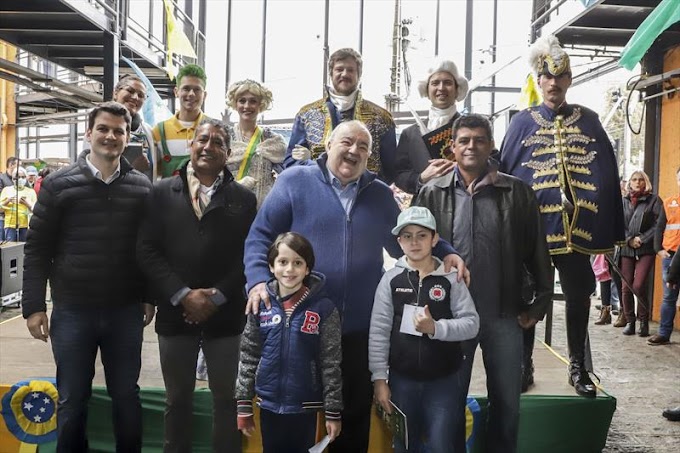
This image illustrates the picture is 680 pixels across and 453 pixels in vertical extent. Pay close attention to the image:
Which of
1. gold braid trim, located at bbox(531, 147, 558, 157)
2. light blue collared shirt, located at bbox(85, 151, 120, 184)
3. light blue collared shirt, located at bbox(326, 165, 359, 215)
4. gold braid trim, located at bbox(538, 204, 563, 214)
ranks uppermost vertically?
gold braid trim, located at bbox(531, 147, 558, 157)

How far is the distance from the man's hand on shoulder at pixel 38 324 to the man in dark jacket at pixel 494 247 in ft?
4.91

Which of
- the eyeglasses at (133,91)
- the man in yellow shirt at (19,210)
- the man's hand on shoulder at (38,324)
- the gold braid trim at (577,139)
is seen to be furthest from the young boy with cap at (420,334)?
the man in yellow shirt at (19,210)

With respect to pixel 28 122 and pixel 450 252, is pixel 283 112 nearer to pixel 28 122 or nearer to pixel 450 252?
pixel 28 122

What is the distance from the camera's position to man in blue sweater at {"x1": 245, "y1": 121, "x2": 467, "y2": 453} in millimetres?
2217

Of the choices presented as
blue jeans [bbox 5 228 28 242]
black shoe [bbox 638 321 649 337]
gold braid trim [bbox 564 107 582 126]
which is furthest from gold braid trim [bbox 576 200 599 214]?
blue jeans [bbox 5 228 28 242]

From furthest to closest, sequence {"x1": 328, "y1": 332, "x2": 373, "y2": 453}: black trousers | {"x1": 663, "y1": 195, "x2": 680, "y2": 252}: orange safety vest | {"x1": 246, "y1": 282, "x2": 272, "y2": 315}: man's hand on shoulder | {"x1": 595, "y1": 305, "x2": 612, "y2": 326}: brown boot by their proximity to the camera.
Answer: {"x1": 595, "y1": 305, "x2": 612, "y2": 326}: brown boot → {"x1": 663, "y1": 195, "x2": 680, "y2": 252}: orange safety vest → {"x1": 328, "y1": 332, "x2": 373, "y2": 453}: black trousers → {"x1": 246, "y1": 282, "x2": 272, "y2": 315}: man's hand on shoulder

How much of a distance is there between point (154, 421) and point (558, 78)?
8.04 feet

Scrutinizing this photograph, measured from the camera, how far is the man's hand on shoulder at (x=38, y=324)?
2.45 meters

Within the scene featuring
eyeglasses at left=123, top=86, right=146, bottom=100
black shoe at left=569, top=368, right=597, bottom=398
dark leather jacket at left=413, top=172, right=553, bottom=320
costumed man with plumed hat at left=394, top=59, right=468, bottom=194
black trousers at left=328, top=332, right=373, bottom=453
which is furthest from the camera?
eyeglasses at left=123, top=86, right=146, bottom=100

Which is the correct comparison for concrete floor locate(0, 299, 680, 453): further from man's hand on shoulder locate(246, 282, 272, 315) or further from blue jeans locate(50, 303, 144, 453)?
man's hand on shoulder locate(246, 282, 272, 315)

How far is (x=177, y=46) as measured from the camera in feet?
22.4

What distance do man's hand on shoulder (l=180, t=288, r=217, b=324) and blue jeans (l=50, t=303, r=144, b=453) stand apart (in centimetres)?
27

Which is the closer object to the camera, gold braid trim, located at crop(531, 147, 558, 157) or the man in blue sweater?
the man in blue sweater

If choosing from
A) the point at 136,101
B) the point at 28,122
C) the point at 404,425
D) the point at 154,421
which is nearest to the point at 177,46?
the point at 136,101
